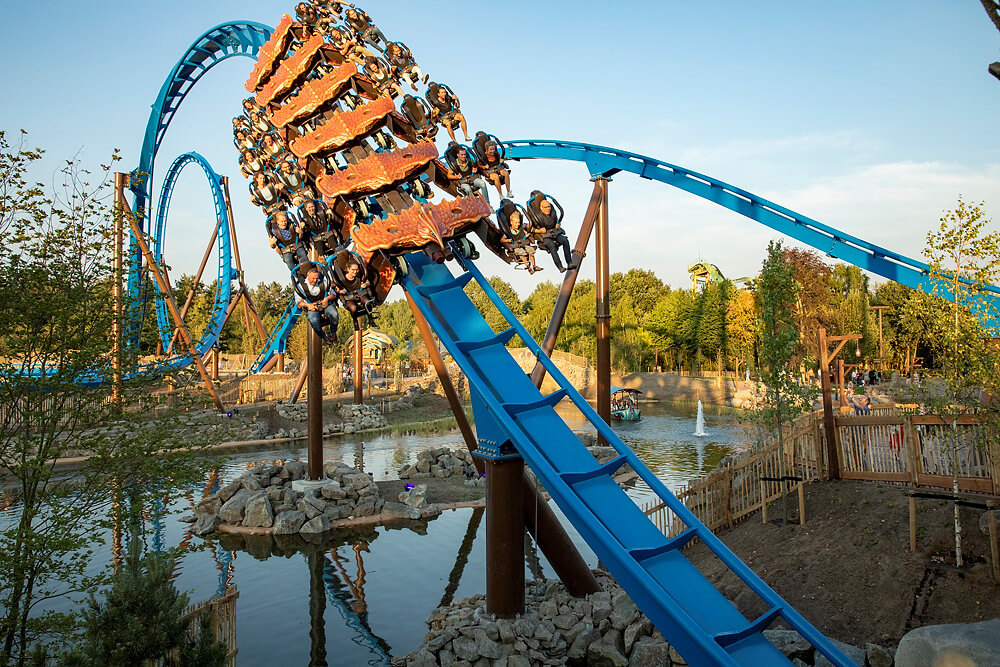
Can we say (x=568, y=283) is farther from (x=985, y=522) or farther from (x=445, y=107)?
(x=985, y=522)

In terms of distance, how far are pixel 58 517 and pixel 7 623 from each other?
0.91 meters

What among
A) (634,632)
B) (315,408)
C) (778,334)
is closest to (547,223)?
(634,632)

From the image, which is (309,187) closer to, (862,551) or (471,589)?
(471,589)

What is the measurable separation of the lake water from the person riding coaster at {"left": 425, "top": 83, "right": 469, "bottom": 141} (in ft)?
17.3

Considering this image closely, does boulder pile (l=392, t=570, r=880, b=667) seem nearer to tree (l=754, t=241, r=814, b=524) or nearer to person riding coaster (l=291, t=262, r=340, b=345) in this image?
person riding coaster (l=291, t=262, r=340, b=345)

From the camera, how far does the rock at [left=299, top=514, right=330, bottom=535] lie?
12609 mm

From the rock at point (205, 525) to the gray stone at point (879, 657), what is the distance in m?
11.6

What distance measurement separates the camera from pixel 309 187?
7.82 meters

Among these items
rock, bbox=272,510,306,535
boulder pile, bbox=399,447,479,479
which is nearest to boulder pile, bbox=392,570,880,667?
rock, bbox=272,510,306,535

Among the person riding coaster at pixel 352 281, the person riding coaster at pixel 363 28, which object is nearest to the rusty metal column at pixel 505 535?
the person riding coaster at pixel 352 281

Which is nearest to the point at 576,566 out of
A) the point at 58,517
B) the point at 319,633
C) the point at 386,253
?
the point at 319,633

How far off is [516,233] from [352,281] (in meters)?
1.96

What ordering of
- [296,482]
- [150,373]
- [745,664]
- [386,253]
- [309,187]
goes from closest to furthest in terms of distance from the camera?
1. [745,664]
2. [150,373]
3. [386,253]
4. [309,187]
5. [296,482]

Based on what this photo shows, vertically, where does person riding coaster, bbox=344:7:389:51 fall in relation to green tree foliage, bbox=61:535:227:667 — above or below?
above
